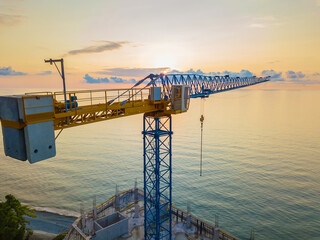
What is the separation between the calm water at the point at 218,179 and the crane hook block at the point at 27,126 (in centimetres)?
3336

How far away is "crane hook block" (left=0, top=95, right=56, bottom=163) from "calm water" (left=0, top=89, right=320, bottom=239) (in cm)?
3336

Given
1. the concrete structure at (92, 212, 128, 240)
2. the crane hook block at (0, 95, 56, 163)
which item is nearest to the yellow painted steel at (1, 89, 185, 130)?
the crane hook block at (0, 95, 56, 163)

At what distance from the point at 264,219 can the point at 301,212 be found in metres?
7.48

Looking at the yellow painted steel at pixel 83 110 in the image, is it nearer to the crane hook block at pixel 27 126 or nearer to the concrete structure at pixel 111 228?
the crane hook block at pixel 27 126

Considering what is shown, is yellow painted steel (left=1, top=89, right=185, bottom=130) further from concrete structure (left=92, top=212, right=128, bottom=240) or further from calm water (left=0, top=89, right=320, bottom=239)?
calm water (left=0, top=89, right=320, bottom=239)

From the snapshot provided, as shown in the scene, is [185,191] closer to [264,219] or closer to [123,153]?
[264,219]

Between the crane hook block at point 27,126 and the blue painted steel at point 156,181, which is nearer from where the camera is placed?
the crane hook block at point 27,126

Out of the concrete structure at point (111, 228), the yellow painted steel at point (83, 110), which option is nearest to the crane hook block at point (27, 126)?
the yellow painted steel at point (83, 110)

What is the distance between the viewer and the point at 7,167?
5978cm

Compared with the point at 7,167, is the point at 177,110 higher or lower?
higher

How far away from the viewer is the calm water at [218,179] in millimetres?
36594

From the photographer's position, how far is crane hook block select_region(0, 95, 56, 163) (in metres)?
11.5

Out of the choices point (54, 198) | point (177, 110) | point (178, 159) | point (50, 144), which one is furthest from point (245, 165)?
point (50, 144)

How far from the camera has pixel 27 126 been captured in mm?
11422
